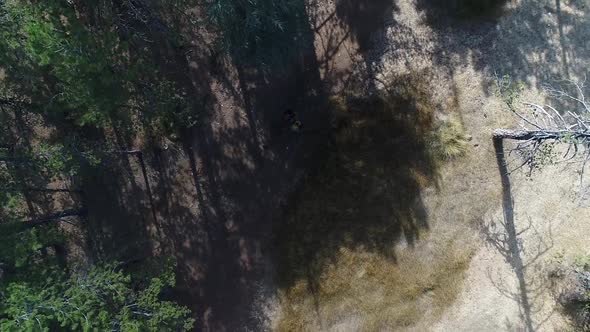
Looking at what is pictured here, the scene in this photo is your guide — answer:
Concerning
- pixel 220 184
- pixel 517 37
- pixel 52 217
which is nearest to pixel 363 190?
pixel 220 184

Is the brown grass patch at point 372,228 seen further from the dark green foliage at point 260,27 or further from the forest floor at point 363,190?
the dark green foliage at point 260,27

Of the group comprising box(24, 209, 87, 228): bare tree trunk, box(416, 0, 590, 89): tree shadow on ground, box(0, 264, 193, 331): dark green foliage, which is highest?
box(416, 0, 590, 89): tree shadow on ground

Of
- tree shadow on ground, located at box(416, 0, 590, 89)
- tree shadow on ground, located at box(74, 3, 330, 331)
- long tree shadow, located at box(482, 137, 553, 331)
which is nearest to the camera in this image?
tree shadow on ground, located at box(416, 0, 590, 89)

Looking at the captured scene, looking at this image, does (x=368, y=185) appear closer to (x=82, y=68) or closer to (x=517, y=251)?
(x=517, y=251)

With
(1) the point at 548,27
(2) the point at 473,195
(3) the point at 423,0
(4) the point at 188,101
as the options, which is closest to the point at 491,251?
(2) the point at 473,195

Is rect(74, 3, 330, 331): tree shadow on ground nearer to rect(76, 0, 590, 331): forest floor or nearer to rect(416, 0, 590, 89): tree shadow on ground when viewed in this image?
rect(76, 0, 590, 331): forest floor

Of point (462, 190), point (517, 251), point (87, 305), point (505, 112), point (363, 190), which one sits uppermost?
point (505, 112)

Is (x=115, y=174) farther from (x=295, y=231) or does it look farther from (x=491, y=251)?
(x=491, y=251)

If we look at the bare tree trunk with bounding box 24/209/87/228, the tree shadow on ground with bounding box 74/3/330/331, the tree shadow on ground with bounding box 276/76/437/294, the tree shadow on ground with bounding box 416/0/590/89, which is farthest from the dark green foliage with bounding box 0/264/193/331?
the tree shadow on ground with bounding box 416/0/590/89

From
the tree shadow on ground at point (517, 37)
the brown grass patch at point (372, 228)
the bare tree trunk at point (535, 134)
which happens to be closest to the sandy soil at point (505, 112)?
the tree shadow on ground at point (517, 37)
